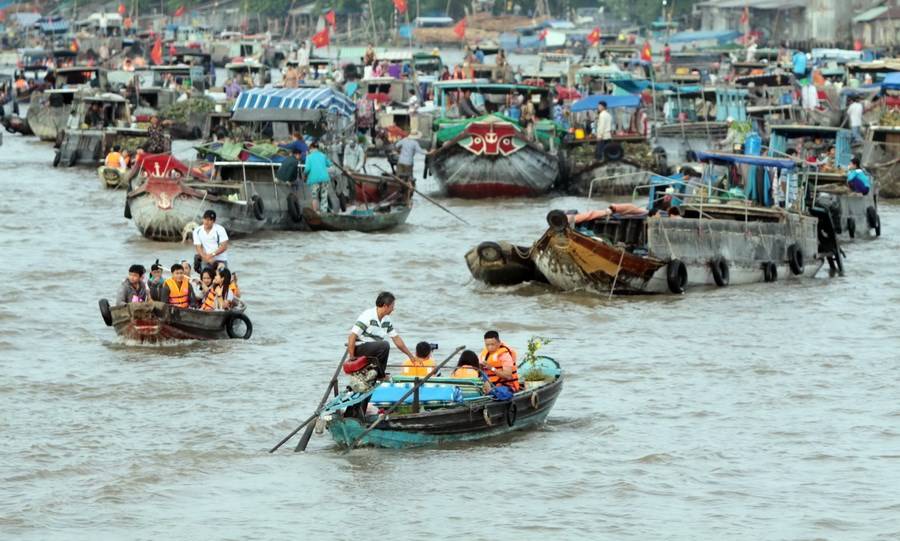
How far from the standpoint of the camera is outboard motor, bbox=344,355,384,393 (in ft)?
57.6

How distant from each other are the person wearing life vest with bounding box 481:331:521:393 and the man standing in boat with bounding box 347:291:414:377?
0.73 m

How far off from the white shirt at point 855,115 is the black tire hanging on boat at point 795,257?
17.9 meters

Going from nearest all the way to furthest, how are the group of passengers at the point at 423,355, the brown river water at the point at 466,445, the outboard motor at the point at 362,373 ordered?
1. the brown river water at the point at 466,445
2. the outboard motor at the point at 362,373
3. the group of passengers at the point at 423,355

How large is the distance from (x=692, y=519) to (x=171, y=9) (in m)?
130

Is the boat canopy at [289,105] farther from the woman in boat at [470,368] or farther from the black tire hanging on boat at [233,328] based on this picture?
the woman in boat at [470,368]

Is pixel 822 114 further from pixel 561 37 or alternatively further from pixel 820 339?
pixel 561 37

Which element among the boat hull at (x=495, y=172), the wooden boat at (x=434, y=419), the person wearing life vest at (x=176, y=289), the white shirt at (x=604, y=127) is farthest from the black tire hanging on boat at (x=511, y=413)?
the white shirt at (x=604, y=127)

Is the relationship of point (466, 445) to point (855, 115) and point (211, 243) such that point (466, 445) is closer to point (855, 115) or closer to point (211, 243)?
point (211, 243)

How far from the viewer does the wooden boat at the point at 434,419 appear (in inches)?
682

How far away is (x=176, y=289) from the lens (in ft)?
71.6

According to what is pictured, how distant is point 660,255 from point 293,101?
11805mm

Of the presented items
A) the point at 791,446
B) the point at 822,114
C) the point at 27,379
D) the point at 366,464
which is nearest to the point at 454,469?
the point at 366,464

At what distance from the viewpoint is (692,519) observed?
16.2 metres

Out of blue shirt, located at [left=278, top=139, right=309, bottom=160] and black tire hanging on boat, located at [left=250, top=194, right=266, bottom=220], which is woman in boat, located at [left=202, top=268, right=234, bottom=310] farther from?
blue shirt, located at [left=278, top=139, right=309, bottom=160]
